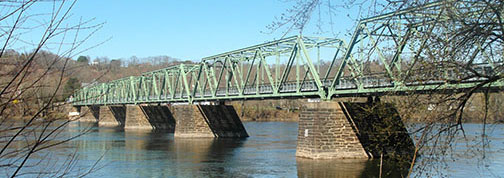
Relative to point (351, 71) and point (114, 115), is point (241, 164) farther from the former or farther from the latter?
point (114, 115)

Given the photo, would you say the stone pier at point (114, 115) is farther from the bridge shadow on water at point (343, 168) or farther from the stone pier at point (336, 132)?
the bridge shadow on water at point (343, 168)

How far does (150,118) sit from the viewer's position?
78938 mm

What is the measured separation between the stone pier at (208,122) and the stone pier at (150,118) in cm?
2151

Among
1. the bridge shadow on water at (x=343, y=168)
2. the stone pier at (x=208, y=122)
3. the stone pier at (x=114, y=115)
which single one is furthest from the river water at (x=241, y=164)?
the stone pier at (x=114, y=115)

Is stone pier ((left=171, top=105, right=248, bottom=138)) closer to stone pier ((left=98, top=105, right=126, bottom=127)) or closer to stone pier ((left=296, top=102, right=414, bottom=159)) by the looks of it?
stone pier ((left=296, top=102, right=414, bottom=159))

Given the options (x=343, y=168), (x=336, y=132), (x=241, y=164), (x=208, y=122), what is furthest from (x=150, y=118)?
(x=343, y=168)

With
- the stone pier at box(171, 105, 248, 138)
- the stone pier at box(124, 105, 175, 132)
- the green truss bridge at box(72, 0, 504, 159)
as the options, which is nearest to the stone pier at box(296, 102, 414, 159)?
the green truss bridge at box(72, 0, 504, 159)

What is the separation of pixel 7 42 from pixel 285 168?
23770 millimetres

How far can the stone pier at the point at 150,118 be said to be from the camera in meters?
76.9

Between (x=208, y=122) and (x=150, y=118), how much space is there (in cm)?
2639

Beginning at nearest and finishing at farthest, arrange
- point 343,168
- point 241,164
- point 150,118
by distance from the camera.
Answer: point 343,168, point 241,164, point 150,118

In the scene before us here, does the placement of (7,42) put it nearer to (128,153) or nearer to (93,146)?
(128,153)

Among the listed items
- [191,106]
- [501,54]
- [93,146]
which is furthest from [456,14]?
[191,106]

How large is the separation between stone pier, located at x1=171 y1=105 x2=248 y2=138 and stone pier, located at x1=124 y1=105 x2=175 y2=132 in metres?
21.5
